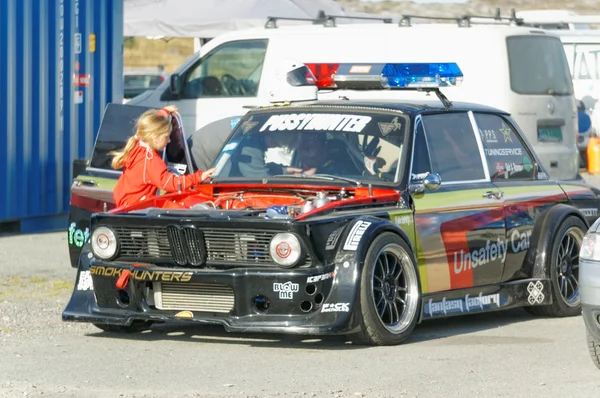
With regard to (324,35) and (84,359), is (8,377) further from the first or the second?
(324,35)

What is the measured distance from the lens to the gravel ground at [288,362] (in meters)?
6.82

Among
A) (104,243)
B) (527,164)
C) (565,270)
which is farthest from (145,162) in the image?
(565,270)

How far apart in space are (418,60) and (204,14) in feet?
32.2

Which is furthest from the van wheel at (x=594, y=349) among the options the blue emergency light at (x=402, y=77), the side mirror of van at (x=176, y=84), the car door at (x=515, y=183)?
the side mirror of van at (x=176, y=84)

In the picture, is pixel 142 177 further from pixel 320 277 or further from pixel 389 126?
pixel 320 277

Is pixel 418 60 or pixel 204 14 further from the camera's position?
pixel 204 14

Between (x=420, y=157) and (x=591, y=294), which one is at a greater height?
(x=420, y=157)

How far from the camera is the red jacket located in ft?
30.3

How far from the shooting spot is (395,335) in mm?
8109

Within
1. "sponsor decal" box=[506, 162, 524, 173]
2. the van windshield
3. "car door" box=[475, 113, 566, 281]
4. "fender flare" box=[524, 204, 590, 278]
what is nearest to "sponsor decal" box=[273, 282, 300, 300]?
"car door" box=[475, 113, 566, 281]

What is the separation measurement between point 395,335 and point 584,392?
1603 mm

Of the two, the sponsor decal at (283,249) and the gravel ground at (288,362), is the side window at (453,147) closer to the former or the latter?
the gravel ground at (288,362)

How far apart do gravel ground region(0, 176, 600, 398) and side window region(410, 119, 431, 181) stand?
107cm

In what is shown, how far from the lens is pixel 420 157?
891cm
